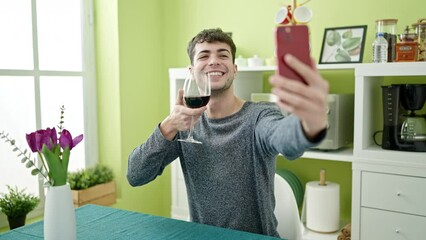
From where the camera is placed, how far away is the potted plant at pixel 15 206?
217 centimetres

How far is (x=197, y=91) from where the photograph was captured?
1.39 m

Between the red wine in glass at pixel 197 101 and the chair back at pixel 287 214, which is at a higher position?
the red wine in glass at pixel 197 101

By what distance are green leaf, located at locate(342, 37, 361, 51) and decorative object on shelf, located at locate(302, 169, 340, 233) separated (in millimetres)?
775

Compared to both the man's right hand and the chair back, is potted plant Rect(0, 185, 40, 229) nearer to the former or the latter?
the man's right hand

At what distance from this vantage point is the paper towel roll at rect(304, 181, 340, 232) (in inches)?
92.9

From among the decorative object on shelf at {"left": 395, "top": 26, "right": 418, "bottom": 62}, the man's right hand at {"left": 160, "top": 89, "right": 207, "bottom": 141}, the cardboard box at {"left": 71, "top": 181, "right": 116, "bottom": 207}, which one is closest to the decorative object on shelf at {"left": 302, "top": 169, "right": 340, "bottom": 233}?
the decorative object on shelf at {"left": 395, "top": 26, "right": 418, "bottom": 62}

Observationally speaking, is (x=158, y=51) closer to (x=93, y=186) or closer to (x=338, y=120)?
(x=93, y=186)

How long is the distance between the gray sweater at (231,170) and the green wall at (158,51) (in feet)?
4.15

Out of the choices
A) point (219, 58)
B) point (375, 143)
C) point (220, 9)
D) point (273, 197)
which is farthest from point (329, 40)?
point (273, 197)

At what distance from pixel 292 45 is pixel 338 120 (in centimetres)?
169

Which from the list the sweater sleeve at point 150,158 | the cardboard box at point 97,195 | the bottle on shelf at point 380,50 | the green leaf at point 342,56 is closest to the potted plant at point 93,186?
the cardboard box at point 97,195

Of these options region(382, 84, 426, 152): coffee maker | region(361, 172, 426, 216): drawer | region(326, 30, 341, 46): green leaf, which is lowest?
region(361, 172, 426, 216): drawer

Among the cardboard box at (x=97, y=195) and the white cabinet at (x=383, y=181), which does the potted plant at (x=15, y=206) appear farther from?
the white cabinet at (x=383, y=181)

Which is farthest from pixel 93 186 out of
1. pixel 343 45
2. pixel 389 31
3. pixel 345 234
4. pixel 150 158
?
pixel 389 31
